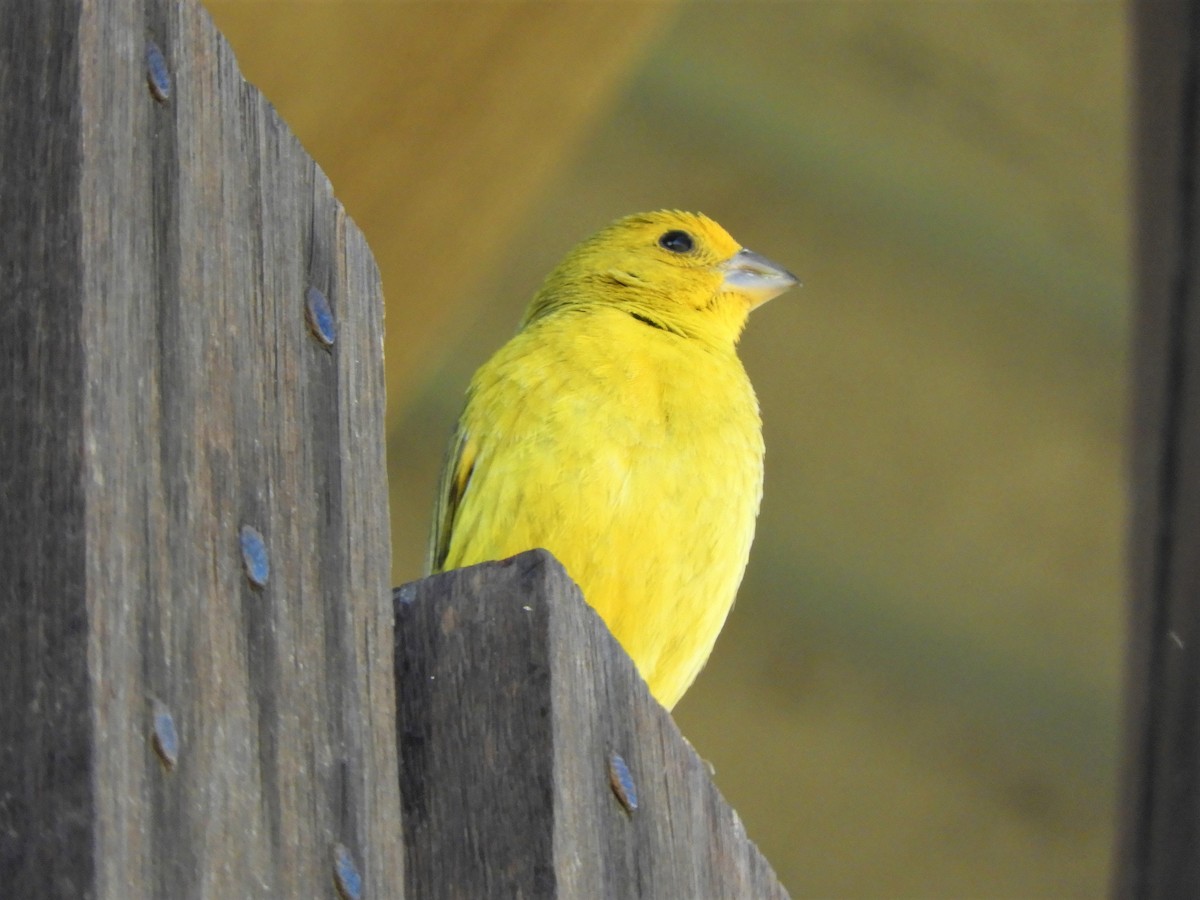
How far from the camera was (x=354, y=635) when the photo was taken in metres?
1.63

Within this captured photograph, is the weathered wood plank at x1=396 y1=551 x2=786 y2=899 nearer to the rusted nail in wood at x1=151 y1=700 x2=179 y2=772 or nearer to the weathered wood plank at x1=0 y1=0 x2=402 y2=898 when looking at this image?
the weathered wood plank at x1=0 y1=0 x2=402 y2=898

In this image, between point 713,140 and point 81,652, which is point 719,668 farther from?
point 81,652

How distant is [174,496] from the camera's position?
1.45 meters

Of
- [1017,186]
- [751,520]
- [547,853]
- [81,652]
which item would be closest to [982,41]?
[1017,186]

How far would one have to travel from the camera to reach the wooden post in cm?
145

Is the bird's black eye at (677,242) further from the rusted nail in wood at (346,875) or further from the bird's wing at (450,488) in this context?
the rusted nail in wood at (346,875)

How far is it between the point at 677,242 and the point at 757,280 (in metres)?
0.30

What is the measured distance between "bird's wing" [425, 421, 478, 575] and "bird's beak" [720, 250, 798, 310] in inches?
50.5

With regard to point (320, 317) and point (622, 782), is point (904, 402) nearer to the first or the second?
point (622, 782)

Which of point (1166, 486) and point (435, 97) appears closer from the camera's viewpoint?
point (1166, 486)

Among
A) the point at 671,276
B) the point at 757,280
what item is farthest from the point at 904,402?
the point at 671,276

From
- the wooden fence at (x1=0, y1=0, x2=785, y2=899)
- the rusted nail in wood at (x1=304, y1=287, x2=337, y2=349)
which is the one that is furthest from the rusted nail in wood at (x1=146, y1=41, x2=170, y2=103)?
the rusted nail in wood at (x1=304, y1=287, x2=337, y2=349)

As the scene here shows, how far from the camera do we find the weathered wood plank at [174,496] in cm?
131

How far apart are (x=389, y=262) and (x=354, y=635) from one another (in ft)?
9.64
